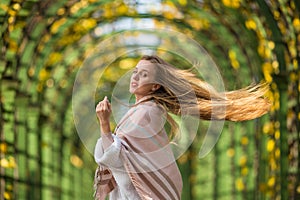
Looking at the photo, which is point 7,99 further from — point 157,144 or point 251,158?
point 157,144

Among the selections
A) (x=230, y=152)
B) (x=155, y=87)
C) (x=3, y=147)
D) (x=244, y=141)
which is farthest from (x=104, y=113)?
(x=230, y=152)

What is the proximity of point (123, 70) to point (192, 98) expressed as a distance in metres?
7.57

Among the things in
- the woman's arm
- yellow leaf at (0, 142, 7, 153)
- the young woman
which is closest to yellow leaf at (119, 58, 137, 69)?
yellow leaf at (0, 142, 7, 153)

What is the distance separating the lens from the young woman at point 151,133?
6.80 m

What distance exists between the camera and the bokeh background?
10.0 metres

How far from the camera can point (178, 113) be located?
6859 millimetres

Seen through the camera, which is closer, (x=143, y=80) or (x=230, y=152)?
(x=143, y=80)

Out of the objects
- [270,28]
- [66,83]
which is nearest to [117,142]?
[270,28]

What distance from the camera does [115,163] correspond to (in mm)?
6727

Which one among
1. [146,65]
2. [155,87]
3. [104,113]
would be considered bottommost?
[104,113]

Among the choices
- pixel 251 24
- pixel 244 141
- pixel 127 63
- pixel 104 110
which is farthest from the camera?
pixel 127 63

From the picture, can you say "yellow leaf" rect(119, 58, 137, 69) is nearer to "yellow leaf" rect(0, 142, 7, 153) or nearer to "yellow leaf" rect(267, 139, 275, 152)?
"yellow leaf" rect(267, 139, 275, 152)

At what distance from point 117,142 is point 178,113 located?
0.35 meters

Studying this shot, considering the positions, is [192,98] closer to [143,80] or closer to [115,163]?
[143,80]
